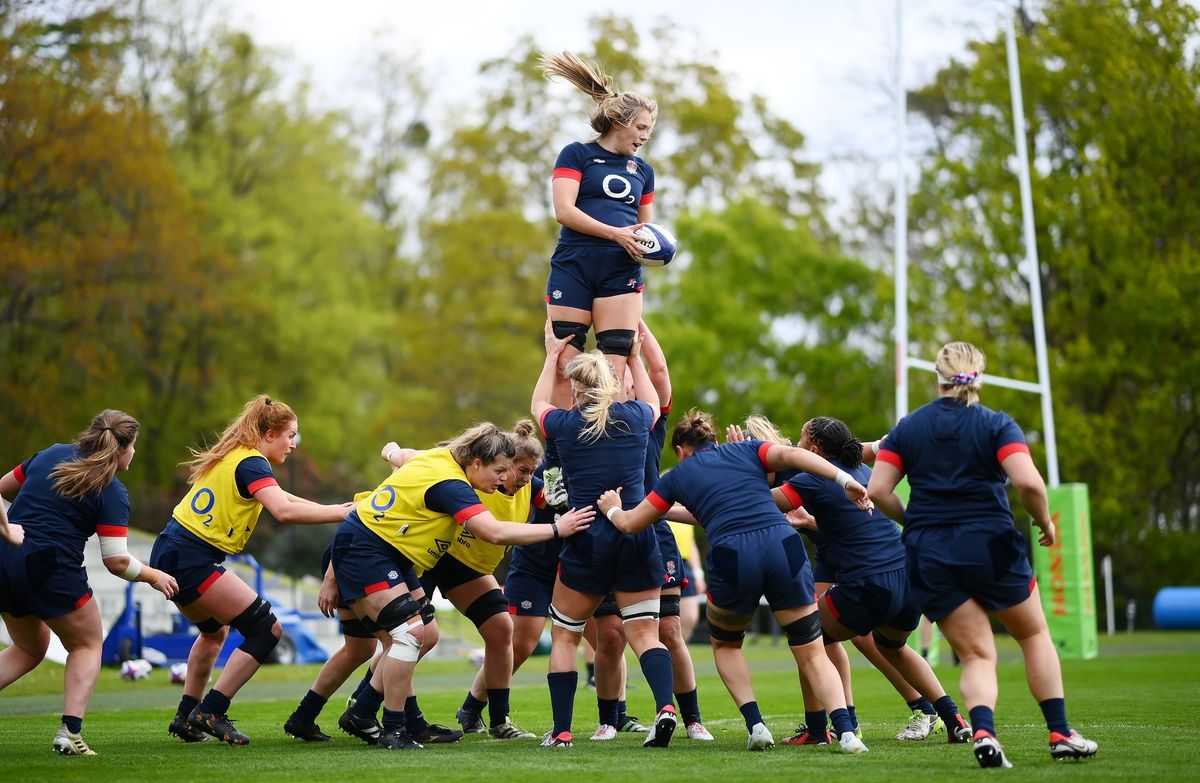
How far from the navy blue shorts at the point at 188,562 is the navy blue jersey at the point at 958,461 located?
3.91 metres

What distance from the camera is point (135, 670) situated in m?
14.4

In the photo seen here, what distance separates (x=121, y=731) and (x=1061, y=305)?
77.0 ft

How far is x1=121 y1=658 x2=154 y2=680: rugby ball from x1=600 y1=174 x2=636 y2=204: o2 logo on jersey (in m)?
8.47

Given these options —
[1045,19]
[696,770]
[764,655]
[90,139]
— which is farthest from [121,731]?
[1045,19]

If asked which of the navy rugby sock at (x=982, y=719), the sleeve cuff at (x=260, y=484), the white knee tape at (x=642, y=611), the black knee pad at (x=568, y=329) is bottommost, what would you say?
the navy rugby sock at (x=982, y=719)

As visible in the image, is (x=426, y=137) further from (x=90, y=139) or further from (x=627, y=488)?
(x=627, y=488)

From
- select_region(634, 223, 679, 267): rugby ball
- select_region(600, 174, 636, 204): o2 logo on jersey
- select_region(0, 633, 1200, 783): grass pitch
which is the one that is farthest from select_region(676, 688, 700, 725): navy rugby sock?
select_region(600, 174, 636, 204): o2 logo on jersey

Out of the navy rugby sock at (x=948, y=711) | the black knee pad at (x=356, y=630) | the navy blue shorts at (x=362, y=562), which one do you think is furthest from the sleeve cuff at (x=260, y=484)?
the navy rugby sock at (x=948, y=711)

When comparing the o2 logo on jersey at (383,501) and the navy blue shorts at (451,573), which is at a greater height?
the o2 logo on jersey at (383,501)

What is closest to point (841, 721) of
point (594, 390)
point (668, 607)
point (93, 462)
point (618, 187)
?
point (668, 607)

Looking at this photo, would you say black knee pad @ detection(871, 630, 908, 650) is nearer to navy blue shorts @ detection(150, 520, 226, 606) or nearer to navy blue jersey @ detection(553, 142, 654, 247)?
navy blue jersey @ detection(553, 142, 654, 247)

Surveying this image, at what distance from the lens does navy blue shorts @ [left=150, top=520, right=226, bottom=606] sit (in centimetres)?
789

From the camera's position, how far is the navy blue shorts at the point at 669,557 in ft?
28.1

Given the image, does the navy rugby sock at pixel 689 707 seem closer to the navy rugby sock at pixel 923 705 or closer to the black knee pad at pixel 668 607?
the black knee pad at pixel 668 607
